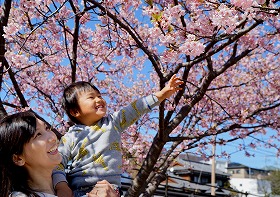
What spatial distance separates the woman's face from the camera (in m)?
1.59

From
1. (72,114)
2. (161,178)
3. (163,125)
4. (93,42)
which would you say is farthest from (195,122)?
(72,114)

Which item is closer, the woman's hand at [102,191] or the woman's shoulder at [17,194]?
the woman's shoulder at [17,194]

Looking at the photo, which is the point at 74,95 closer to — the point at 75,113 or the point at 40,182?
the point at 75,113

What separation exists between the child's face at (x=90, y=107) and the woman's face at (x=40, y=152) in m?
0.44

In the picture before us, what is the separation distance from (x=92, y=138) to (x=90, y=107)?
170 millimetres

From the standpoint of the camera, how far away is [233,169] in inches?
1837

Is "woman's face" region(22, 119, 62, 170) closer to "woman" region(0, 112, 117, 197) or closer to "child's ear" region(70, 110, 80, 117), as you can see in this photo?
"woman" region(0, 112, 117, 197)

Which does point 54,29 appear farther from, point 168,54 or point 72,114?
point 72,114

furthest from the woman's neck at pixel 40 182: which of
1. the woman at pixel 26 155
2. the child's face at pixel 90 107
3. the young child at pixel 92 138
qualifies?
the child's face at pixel 90 107

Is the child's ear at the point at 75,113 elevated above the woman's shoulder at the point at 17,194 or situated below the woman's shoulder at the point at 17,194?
above

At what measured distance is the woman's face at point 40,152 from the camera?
5.21 feet

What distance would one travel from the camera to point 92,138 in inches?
78.9

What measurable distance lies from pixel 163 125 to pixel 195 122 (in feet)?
7.97

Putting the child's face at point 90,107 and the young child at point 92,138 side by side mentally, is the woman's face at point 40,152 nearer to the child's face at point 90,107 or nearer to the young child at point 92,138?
the young child at point 92,138
